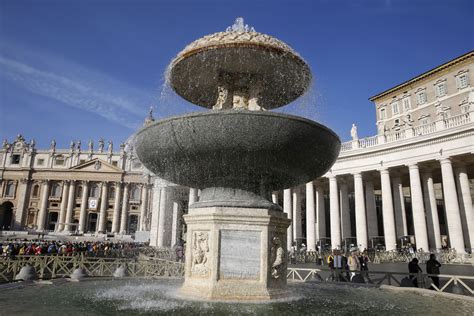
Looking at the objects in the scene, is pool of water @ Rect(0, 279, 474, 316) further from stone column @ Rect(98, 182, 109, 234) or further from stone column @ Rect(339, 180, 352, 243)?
stone column @ Rect(98, 182, 109, 234)

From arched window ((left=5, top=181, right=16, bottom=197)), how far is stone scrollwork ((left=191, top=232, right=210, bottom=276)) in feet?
327

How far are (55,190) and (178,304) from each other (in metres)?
96.7

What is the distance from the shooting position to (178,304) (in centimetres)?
514

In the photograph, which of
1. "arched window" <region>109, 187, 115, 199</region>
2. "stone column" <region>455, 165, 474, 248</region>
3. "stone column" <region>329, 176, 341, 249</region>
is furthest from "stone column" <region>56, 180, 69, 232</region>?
"stone column" <region>455, 165, 474, 248</region>

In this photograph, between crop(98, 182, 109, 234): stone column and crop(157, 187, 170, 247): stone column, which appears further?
crop(98, 182, 109, 234): stone column

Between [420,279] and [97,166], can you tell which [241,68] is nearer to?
[420,279]

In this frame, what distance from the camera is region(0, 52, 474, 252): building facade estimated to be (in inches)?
1038

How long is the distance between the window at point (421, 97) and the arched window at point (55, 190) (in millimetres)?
83265

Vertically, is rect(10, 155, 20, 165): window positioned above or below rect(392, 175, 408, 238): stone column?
above

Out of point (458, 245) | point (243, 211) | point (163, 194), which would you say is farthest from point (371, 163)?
point (243, 211)

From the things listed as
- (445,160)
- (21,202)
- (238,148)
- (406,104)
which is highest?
(406,104)

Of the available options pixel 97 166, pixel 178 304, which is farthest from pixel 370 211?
pixel 97 166

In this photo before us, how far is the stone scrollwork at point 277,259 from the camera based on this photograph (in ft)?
18.9

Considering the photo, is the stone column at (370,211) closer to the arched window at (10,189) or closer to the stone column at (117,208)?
the stone column at (117,208)
